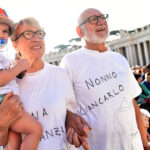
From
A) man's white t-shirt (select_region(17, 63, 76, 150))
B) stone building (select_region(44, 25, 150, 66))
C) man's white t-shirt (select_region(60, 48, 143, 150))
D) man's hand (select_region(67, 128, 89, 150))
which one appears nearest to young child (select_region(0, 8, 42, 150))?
man's white t-shirt (select_region(17, 63, 76, 150))

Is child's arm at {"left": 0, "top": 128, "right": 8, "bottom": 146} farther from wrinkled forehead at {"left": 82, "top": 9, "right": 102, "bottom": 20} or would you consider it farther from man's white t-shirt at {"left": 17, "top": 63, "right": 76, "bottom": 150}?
wrinkled forehead at {"left": 82, "top": 9, "right": 102, "bottom": 20}

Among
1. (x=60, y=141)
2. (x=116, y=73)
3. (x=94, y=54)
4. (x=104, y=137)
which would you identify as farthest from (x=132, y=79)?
(x=60, y=141)

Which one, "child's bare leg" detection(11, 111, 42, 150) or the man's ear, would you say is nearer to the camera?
"child's bare leg" detection(11, 111, 42, 150)

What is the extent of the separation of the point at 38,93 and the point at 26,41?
488 mm

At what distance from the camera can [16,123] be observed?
1.76 metres

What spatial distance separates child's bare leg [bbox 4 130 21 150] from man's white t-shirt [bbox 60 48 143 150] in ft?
2.95

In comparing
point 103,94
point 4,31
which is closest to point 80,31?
point 103,94

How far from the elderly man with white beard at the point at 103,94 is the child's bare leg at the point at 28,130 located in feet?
2.77

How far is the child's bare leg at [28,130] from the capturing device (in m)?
1.74

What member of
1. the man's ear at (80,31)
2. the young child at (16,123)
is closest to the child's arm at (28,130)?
the young child at (16,123)

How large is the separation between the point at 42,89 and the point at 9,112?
0.37 m

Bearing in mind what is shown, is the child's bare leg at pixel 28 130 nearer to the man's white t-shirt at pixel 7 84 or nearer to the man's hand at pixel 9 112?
the man's hand at pixel 9 112

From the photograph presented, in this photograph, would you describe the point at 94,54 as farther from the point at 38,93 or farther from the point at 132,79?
the point at 38,93

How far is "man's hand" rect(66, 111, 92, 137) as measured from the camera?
1.83m
